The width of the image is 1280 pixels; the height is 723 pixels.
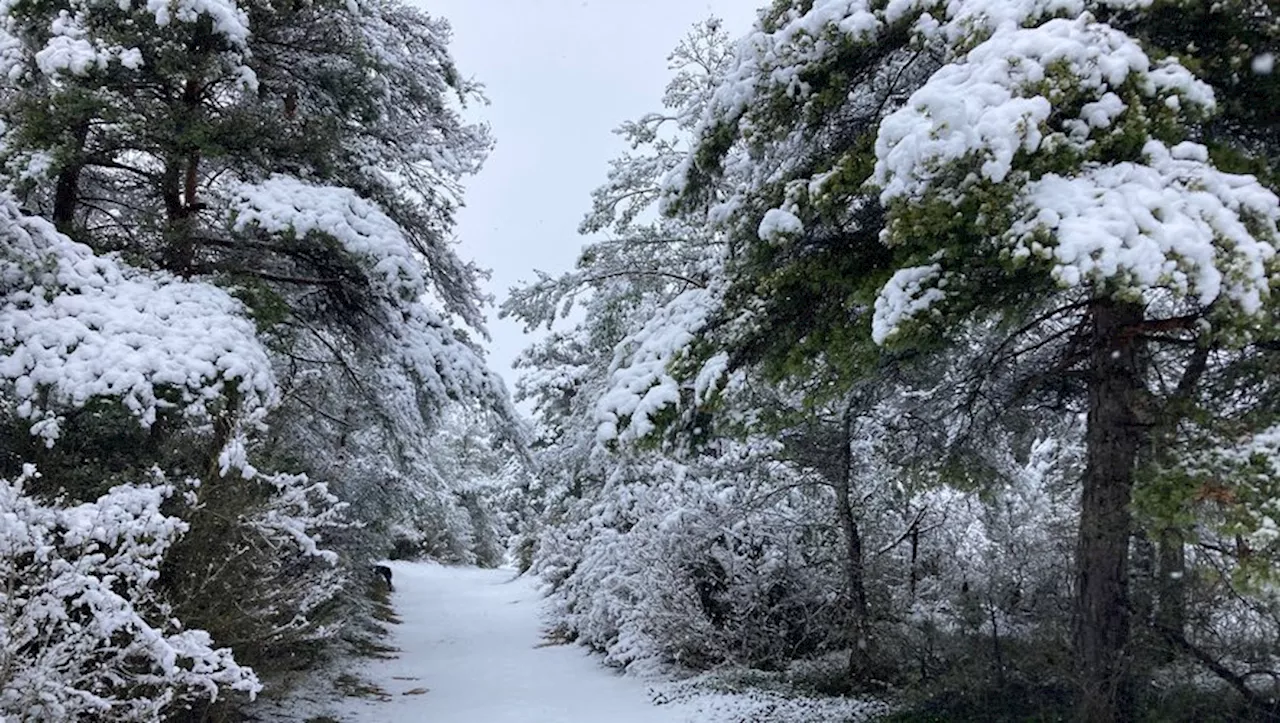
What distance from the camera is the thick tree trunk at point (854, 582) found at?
9375mm

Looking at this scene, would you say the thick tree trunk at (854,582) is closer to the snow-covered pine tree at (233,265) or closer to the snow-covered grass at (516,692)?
the snow-covered grass at (516,692)

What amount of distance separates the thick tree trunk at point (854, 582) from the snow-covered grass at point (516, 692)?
680mm

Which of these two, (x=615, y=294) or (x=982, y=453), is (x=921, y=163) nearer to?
(x=982, y=453)

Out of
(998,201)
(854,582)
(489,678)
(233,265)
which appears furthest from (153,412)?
(489,678)

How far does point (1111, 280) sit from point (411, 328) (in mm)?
6883

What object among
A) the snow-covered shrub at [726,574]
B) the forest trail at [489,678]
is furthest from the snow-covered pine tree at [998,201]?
the forest trail at [489,678]

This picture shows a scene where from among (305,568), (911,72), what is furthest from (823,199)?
(305,568)

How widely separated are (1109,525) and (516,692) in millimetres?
7626

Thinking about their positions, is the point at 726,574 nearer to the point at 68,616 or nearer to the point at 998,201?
the point at 998,201

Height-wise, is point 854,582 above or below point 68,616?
above

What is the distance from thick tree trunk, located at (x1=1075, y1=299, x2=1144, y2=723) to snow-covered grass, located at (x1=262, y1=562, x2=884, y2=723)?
9.21 ft

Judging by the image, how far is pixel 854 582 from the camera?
9375 mm

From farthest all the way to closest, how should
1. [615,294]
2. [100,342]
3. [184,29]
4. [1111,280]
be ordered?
[615,294] < [184,29] < [100,342] < [1111,280]

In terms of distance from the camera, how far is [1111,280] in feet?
13.1
